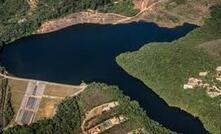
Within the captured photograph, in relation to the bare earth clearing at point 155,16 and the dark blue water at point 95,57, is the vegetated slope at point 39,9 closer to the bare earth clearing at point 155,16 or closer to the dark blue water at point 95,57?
the bare earth clearing at point 155,16

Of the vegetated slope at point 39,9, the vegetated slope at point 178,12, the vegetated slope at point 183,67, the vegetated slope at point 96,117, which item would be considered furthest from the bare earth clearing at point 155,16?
the vegetated slope at point 96,117

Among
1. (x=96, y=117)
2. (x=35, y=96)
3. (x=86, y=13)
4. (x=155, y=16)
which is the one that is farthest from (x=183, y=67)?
(x=86, y=13)

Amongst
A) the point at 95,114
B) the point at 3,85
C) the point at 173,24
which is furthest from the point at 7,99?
the point at 173,24

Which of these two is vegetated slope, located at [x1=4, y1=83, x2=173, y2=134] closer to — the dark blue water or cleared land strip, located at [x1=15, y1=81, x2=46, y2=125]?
the dark blue water

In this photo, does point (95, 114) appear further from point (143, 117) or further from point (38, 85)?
point (38, 85)

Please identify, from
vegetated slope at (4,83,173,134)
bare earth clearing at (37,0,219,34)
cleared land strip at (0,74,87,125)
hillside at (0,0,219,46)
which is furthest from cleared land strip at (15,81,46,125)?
bare earth clearing at (37,0,219,34)

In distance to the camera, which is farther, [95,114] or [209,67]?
[209,67]
